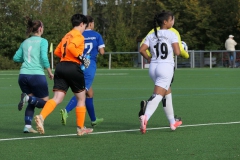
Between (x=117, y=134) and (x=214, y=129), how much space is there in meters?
1.42

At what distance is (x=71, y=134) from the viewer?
10195 millimetres

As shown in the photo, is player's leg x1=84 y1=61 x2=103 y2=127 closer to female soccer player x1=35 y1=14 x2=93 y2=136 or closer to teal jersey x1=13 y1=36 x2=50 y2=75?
teal jersey x1=13 y1=36 x2=50 y2=75

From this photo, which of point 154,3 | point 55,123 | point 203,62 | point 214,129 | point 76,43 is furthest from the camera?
point 154,3

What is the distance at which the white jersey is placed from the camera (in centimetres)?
1012

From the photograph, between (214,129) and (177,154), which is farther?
(214,129)

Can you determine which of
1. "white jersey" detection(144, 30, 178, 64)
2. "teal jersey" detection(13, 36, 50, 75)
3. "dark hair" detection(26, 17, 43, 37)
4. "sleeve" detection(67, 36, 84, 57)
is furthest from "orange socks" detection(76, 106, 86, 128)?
"dark hair" detection(26, 17, 43, 37)

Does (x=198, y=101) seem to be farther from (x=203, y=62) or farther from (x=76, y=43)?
(x=203, y=62)

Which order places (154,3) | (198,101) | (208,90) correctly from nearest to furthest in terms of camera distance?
(198,101), (208,90), (154,3)

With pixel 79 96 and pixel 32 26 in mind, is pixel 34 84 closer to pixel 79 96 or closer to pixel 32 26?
pixel 32 26

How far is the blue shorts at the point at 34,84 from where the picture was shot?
1043 centimetres

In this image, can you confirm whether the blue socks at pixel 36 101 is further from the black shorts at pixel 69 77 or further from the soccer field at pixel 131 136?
the black shorts at pixel 69 77

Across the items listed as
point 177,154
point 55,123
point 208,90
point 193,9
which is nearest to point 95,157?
point 177,154

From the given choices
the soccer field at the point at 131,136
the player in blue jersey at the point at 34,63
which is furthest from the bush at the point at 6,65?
the player in blue jersey at the point at 34,63

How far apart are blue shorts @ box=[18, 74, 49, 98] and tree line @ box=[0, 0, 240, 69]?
35019mm
